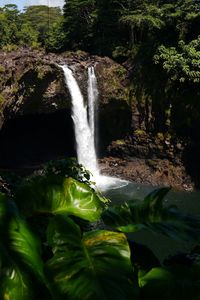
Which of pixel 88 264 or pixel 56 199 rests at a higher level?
pixel 56 199

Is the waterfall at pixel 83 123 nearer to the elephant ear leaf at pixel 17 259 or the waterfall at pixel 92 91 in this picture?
the waterfall at pixel 92 91

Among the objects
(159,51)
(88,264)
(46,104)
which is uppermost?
(159,51)

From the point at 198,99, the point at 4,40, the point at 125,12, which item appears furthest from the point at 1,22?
the point at 198,99

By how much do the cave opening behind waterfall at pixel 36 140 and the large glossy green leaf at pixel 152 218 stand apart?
641 inches

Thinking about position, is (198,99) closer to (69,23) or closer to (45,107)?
(45,107)

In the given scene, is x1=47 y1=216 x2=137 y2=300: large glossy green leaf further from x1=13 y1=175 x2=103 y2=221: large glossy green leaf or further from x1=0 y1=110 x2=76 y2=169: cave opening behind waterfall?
x1=0 y1=110 x2=76 y2=169: cave opening behind waterfall

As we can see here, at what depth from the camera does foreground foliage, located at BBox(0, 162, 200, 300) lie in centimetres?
138

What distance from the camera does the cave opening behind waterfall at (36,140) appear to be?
18.5m

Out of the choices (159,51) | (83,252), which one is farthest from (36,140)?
(83,252)

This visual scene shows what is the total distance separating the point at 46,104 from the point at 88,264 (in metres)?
15.0

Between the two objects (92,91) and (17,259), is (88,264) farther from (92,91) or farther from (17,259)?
(92,91)

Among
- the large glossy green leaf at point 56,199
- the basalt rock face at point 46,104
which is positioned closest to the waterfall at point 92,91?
the basalt rock face at point 46,104

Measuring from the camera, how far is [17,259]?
142cm

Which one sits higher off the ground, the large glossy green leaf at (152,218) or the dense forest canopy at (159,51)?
the dense forest canopy at (159,51)
